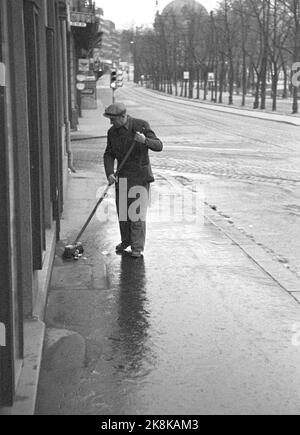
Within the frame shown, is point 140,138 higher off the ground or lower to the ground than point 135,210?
higher


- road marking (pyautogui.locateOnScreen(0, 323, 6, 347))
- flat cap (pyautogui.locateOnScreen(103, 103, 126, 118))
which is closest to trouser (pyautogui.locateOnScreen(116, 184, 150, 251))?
flat cap (pyautogui.locateOnScreen(103, 103, 126, 118))

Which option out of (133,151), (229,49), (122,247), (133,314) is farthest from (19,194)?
(229,49)

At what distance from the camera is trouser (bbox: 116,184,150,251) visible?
7.91 meters

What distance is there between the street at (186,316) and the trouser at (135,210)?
0.79ft

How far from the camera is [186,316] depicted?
599 cm

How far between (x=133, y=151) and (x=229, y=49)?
5562 centimetres

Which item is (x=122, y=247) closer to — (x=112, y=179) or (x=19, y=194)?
(x=112, y=179)

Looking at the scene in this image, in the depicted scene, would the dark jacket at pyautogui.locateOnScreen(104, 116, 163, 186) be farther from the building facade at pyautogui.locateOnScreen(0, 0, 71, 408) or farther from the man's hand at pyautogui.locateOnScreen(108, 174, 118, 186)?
the building facade at pyautogui.locateOnScreen(0, 0, 71, 408)

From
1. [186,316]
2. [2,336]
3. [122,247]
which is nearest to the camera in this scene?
[2,336]

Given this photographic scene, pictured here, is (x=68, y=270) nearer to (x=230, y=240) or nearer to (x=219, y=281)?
(x=219, y=281)

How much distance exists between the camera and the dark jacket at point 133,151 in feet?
25.5

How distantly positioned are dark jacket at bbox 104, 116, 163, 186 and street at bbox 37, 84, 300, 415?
0.91m

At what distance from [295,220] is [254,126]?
78.0 ft

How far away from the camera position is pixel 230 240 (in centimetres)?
901
